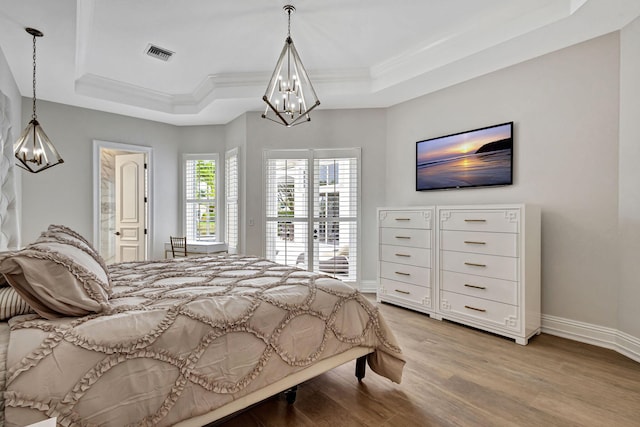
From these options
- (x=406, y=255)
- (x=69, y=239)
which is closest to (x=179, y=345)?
(x=69, y=239)

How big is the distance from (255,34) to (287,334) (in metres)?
2.91

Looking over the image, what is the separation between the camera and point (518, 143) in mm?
3250

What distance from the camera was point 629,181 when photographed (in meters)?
2.55

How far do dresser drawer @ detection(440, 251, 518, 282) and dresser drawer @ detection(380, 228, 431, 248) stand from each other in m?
0.24

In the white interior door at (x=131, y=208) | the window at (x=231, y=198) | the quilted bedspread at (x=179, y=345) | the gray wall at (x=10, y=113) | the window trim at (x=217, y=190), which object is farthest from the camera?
the window trim at (x=217, y=190)

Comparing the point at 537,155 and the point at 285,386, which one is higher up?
the point at 537,155

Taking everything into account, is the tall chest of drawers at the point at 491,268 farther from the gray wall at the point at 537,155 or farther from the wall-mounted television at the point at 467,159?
the wall-mounted television at the point at 467,159

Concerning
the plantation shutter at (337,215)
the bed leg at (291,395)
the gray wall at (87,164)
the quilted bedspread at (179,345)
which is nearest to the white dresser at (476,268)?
the plantation shutter at (337,215)

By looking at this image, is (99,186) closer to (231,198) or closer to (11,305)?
(231,198)

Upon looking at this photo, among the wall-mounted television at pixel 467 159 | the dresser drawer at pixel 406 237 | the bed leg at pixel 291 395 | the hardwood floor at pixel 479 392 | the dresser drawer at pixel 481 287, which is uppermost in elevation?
the wall-mounted television at pixel 467 159

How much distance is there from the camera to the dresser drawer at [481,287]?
2.83 meters

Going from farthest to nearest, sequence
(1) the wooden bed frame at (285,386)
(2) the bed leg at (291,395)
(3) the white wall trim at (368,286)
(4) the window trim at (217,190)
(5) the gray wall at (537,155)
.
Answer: (4) the window trim at (217,190), (3) the white wall trim at (368,286), (5) the gray wall at (537,155), (2) the bed leg at (291,395), (1) the wooden bed frame at (285,386)

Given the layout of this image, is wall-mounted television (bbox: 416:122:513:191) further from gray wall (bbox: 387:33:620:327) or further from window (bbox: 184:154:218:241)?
window (bbox: 184:154:218:241)

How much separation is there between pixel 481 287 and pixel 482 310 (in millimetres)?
215
